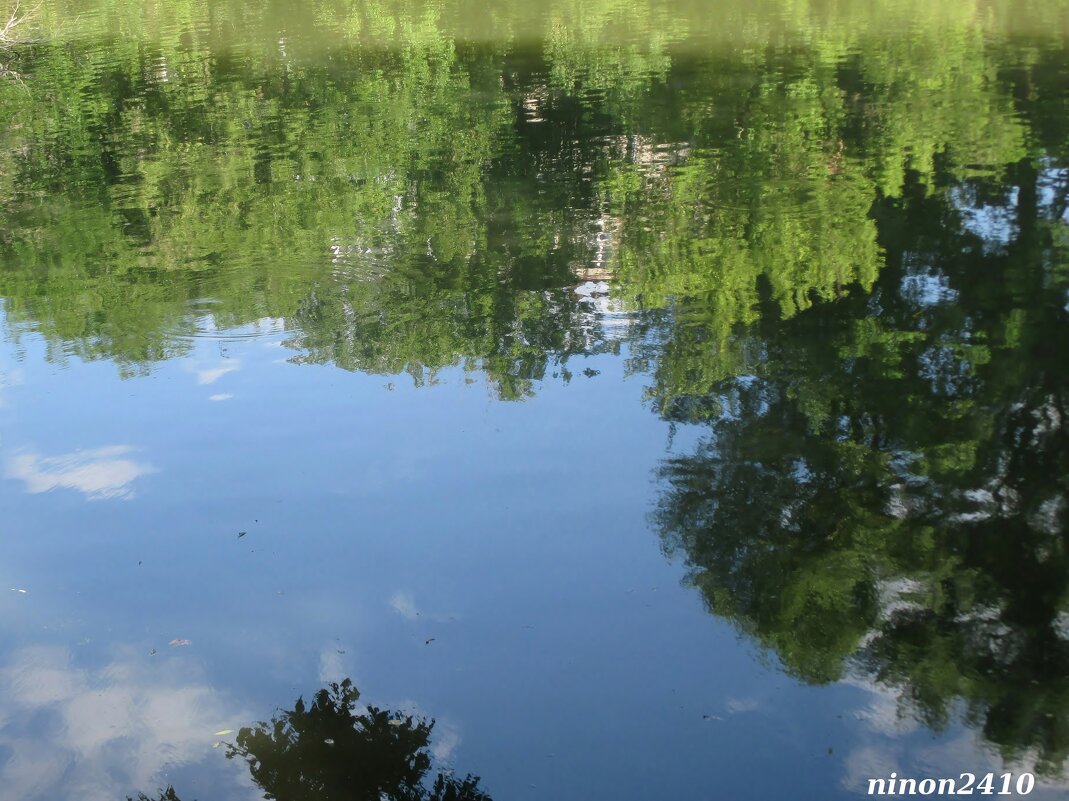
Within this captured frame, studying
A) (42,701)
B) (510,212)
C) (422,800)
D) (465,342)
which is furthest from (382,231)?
(422,800)

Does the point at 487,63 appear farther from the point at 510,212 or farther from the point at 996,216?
the point at 996,216

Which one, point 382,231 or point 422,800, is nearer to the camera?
point 422,800

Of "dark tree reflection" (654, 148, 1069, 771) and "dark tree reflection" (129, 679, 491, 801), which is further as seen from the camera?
"dark tree reflection" (654, 148, 1069, 771)

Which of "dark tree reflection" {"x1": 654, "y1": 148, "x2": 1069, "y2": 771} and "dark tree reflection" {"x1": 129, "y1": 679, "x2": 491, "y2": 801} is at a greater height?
"dark tree reflection" {"x1": 654, "y1": 148, "x2": 1069, "y2": 771}

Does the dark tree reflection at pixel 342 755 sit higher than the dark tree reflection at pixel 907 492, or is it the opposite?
the dark tree reflection at pixel 907 492

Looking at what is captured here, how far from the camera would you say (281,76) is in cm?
1680

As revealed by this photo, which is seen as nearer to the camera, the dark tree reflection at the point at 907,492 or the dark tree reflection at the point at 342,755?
the dark tree reflection at the point at 342,755

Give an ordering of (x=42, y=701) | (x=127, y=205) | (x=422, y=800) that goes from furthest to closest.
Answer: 1. (x=127, y=205)
2. (x=42, y=701)
3. (x=422, y=800)

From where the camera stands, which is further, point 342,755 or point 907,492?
point 907,492

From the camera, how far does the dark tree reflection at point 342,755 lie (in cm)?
448

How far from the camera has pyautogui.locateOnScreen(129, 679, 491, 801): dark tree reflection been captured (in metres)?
4.48

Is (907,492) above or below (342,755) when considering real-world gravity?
above

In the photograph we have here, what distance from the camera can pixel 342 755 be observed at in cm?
467

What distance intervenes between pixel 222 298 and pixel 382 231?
1700mm
